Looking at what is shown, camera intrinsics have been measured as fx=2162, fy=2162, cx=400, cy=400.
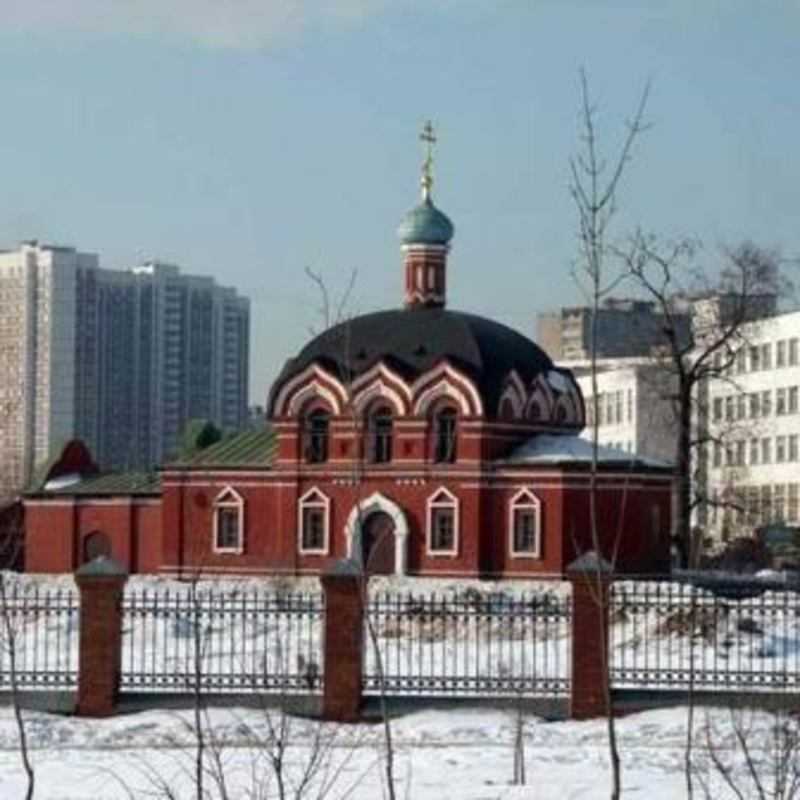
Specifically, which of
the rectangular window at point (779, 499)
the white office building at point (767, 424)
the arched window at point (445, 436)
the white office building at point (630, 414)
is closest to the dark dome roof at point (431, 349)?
the arched window at point (445, 436)

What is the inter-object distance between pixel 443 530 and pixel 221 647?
44.5ft

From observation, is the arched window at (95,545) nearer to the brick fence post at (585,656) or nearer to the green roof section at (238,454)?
the green roof section at (238,454)

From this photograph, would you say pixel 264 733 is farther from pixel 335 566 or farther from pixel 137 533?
pixel 137 533

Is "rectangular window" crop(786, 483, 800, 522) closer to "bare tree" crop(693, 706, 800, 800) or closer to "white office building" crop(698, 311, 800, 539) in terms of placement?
"white office building" crop(698, 311, 800, 539)

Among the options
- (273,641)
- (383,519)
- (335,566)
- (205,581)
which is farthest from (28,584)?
(335,566)

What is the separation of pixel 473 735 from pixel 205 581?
2172 centimetres

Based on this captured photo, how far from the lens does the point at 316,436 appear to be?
41406 mm

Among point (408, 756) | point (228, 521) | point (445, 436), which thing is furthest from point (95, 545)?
point (408, 756)

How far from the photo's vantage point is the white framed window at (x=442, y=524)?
132ft

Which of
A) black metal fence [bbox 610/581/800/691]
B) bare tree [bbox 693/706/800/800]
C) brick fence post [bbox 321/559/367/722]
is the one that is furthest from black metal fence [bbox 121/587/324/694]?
bare tree [bbox 693/706/800/800]

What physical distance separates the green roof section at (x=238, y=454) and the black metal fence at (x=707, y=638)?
45.6ft

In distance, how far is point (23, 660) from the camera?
25.9m

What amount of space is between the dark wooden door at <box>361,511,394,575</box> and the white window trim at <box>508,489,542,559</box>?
7.64 feet

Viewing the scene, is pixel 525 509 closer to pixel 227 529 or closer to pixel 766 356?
pixel 227 529
